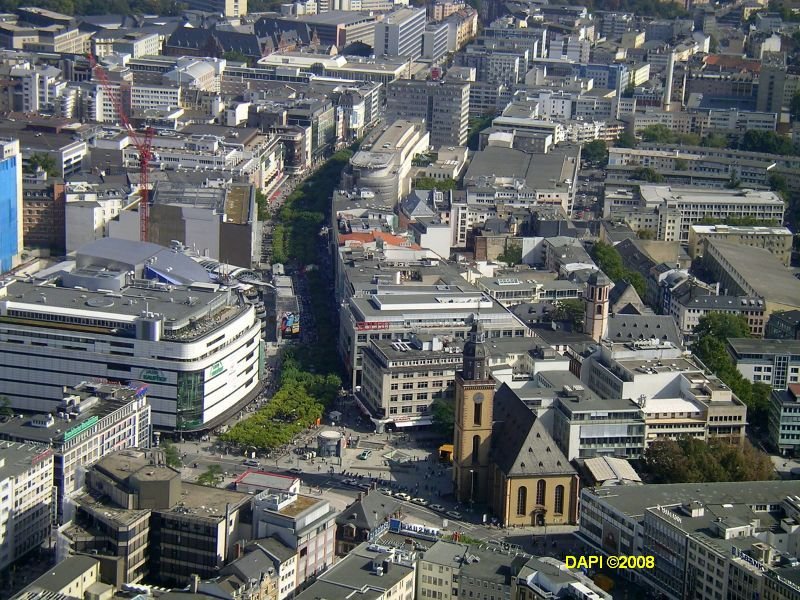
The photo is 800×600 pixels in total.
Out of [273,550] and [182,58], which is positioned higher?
[182,58]

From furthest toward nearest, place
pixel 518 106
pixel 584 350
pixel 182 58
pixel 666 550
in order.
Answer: pixel 182 58 → pixel 518 106 → pixel 584 350 → pixel 666 550

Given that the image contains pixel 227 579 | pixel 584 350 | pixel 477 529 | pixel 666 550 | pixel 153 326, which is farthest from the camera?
pixel 584 350

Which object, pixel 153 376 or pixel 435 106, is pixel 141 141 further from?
pixel 153 376

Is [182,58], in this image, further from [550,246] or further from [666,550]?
[666,550]

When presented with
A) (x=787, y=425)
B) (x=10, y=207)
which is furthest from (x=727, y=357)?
(x=10, y=207)

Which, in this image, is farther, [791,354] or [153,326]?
[791,354]

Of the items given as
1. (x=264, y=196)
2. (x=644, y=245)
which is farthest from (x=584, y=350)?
(x=264, y=196)
